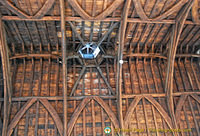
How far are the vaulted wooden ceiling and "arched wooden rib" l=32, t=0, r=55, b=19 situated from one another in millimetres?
56

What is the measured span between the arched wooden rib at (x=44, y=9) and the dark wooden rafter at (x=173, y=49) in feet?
33.3

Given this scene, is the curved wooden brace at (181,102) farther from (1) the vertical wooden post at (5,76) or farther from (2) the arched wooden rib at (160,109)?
(1) the vertical wooden post at (5,76)

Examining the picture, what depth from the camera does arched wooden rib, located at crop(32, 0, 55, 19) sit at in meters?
13.1

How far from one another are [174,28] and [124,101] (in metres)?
7.86

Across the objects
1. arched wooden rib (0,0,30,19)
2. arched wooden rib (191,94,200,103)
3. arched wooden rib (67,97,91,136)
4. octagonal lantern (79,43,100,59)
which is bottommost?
arched wooden rib (67,97,91,136)

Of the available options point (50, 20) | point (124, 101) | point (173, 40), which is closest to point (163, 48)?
point (173, 40)

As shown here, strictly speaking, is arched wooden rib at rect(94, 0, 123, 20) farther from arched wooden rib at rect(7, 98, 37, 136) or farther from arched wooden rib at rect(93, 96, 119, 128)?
arched wooden rib at rect(7, 98, 37, 136)

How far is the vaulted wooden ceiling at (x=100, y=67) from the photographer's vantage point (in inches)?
563

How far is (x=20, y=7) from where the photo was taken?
13562mm

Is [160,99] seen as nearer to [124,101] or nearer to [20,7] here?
[124,101]

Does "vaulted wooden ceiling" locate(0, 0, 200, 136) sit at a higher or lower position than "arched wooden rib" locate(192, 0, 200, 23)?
lower

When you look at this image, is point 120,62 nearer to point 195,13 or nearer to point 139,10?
point 139,10

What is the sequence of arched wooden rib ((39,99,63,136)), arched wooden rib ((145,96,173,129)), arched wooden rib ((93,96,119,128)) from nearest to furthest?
arched wooden rib ((39,99,63,136)) < arched wooden rib ((93,96,119,128)) < arched wooden rib ((145,96,173,129))

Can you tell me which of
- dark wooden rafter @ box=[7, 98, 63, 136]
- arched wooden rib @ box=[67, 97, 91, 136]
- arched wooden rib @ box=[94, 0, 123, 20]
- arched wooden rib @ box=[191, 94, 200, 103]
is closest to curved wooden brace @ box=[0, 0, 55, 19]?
arched wooden rib @ box=[94, 0, 123, 20]
